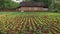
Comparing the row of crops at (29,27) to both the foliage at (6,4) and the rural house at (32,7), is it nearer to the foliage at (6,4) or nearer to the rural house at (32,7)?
the rural house at (32,7)

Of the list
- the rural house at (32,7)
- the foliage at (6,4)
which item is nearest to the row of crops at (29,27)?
the rural house at (32,7)

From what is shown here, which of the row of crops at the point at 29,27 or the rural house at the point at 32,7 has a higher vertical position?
the row of crops at the point at 29,27

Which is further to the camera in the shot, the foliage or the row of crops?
the foliage

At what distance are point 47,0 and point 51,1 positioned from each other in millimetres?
1957

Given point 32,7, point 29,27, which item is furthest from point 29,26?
point 32,7

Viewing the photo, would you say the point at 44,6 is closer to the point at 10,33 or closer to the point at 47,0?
the point at 47,0

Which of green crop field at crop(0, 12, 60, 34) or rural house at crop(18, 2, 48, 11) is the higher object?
green crop field at crop(0, 12, 60, 34)

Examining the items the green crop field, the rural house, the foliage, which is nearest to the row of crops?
the green crop field

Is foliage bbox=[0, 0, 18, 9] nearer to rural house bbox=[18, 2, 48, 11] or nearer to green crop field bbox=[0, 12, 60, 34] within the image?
rural house bbox=[18, 2, 48, 11]

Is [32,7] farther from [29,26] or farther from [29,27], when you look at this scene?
[29,27]

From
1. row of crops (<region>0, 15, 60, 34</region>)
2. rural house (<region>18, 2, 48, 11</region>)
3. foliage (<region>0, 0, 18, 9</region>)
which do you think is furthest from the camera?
foliage (<region>0, 0, 18, 9</region>)

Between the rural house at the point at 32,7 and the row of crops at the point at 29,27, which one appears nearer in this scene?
the row of crops at the point at 29,27

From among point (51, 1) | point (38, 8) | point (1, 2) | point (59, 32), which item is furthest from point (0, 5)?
point (59, 32)

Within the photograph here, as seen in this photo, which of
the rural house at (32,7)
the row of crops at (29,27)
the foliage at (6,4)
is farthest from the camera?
the foliage at (6,4)
